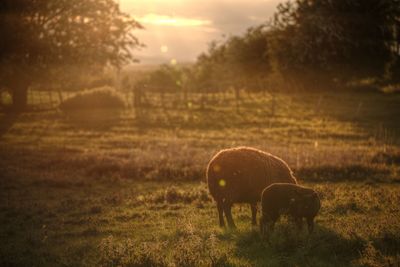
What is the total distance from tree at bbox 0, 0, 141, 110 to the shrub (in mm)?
2644

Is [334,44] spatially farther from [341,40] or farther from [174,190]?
[174,190]

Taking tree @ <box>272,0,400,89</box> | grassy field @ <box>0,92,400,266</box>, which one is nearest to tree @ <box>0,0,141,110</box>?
grassy field @ <box>0,92,400,266</box>

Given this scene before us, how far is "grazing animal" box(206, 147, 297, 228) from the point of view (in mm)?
10836

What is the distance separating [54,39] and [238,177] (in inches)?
1397

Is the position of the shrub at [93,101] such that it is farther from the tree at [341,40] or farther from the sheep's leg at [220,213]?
the sheep's leg at [220,213]

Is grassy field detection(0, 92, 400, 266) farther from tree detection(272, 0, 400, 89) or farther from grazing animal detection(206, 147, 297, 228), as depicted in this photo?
tree detection(272, 0, 400, 89)

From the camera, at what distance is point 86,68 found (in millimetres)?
43094

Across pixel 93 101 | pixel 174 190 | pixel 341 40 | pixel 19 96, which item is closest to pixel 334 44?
pixel 341 40

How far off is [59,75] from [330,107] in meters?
24.3

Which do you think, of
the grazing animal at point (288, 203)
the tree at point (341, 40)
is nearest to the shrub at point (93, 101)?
the tree at point (341, 40)

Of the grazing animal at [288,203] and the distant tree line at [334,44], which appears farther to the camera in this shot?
the distant tree line at [334,44]

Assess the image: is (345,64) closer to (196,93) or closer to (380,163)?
(196,93)

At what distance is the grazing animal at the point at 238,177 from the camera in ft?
35.6

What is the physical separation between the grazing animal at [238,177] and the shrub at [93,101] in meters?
34.6
